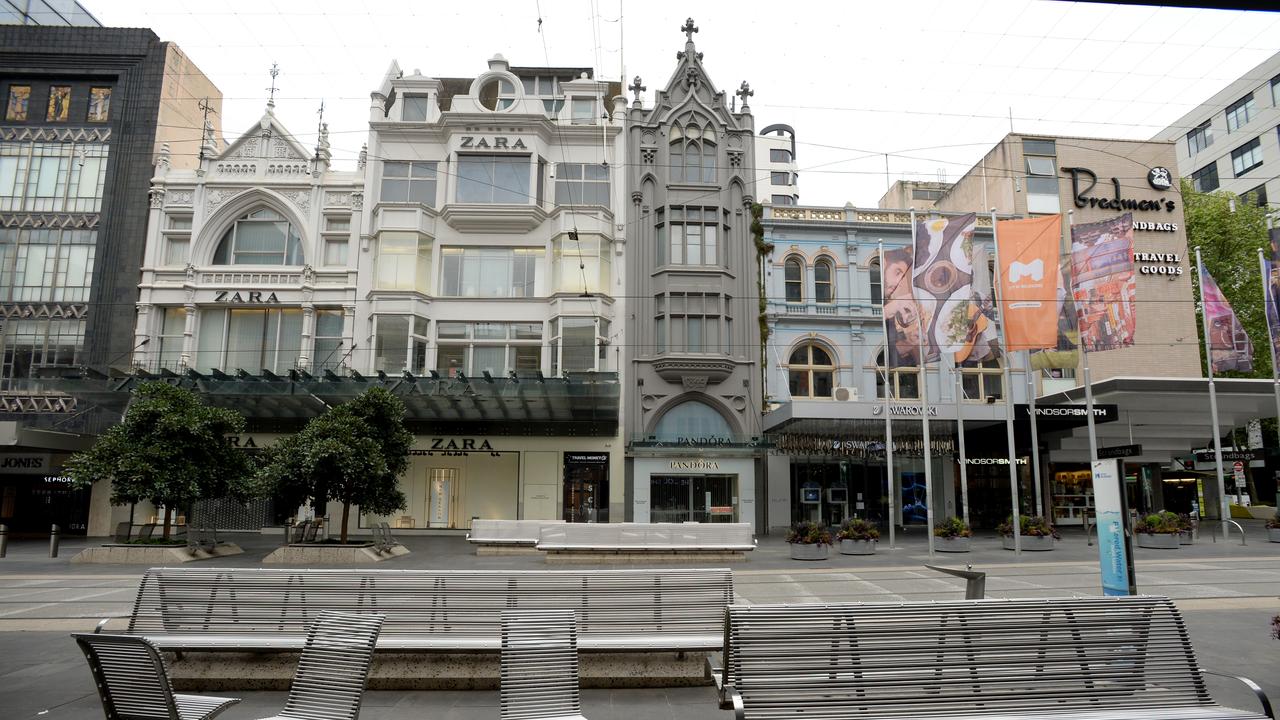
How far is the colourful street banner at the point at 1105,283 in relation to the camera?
22.5m

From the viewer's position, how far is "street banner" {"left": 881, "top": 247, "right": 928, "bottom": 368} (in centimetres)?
2410

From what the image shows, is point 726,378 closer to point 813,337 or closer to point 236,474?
point 813,337

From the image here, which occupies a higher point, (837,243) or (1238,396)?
(837,243)

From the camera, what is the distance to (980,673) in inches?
220

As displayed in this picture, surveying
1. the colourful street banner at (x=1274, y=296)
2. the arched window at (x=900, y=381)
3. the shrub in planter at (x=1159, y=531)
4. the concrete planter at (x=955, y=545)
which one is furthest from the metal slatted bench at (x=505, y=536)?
the colourful street banner at (x=1274, y=296)

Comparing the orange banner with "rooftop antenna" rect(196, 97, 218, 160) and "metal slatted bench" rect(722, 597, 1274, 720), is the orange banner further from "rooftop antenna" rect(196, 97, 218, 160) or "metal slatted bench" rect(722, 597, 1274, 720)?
"rooftop antenna" rect(196, 97, 218, 160)

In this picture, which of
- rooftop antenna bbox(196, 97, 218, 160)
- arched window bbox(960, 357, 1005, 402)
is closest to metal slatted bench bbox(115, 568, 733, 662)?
arched window bbox(960, 357, 1005, 402)

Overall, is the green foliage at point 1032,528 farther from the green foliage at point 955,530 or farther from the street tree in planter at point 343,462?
the street tree in planter at point 343,462

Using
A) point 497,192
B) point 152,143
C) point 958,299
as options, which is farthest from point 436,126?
point 958,299

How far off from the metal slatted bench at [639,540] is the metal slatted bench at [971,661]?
53.1 feet

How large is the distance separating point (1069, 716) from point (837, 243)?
107ft

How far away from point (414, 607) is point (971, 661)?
5077 mm

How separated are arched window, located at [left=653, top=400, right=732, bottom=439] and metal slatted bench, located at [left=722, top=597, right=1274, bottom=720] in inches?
1111

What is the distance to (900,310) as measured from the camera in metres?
24.2
